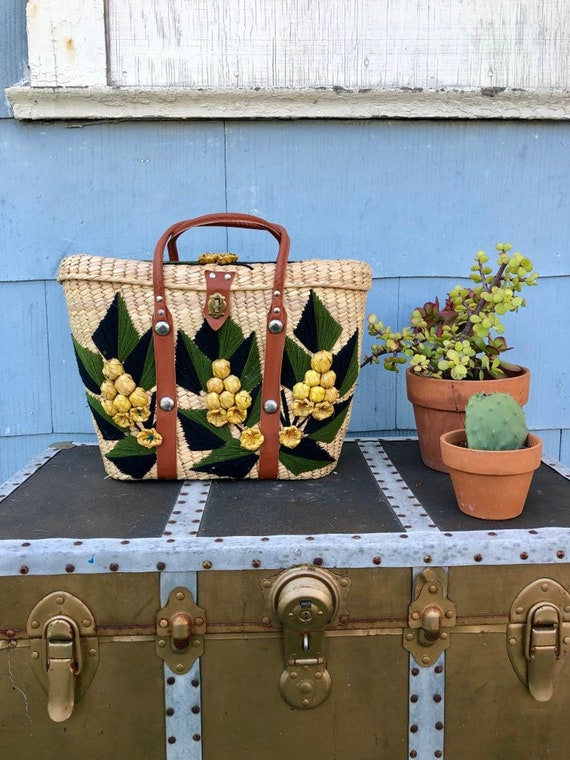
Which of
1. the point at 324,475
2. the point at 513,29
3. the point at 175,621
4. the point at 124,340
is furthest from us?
the point at 513,29

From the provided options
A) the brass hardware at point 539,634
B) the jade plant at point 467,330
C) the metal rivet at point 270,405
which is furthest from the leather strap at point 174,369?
the brass hardware at point 539,634

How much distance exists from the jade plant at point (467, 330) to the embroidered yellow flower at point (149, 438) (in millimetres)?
482

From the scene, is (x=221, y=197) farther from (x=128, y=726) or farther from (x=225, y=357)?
(x=128, y=726)

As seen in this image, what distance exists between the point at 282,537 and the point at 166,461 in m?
0.33

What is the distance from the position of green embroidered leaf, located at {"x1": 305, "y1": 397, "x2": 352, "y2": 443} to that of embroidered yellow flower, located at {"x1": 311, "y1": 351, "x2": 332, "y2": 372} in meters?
0.08

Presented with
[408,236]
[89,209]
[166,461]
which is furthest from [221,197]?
[166,461]

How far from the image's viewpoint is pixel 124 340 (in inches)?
50.7

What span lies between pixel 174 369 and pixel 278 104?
691 millimetres

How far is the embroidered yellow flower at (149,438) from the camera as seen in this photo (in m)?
1.31

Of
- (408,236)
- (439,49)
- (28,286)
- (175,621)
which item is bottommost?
(175,621)

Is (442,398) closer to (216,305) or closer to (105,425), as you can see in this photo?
(216,305)

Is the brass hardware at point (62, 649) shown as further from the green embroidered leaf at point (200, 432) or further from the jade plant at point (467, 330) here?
the jade plant at point (467, 330)

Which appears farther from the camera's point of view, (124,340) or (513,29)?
(513,29)

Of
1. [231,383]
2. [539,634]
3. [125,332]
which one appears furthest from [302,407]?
[539,634]
